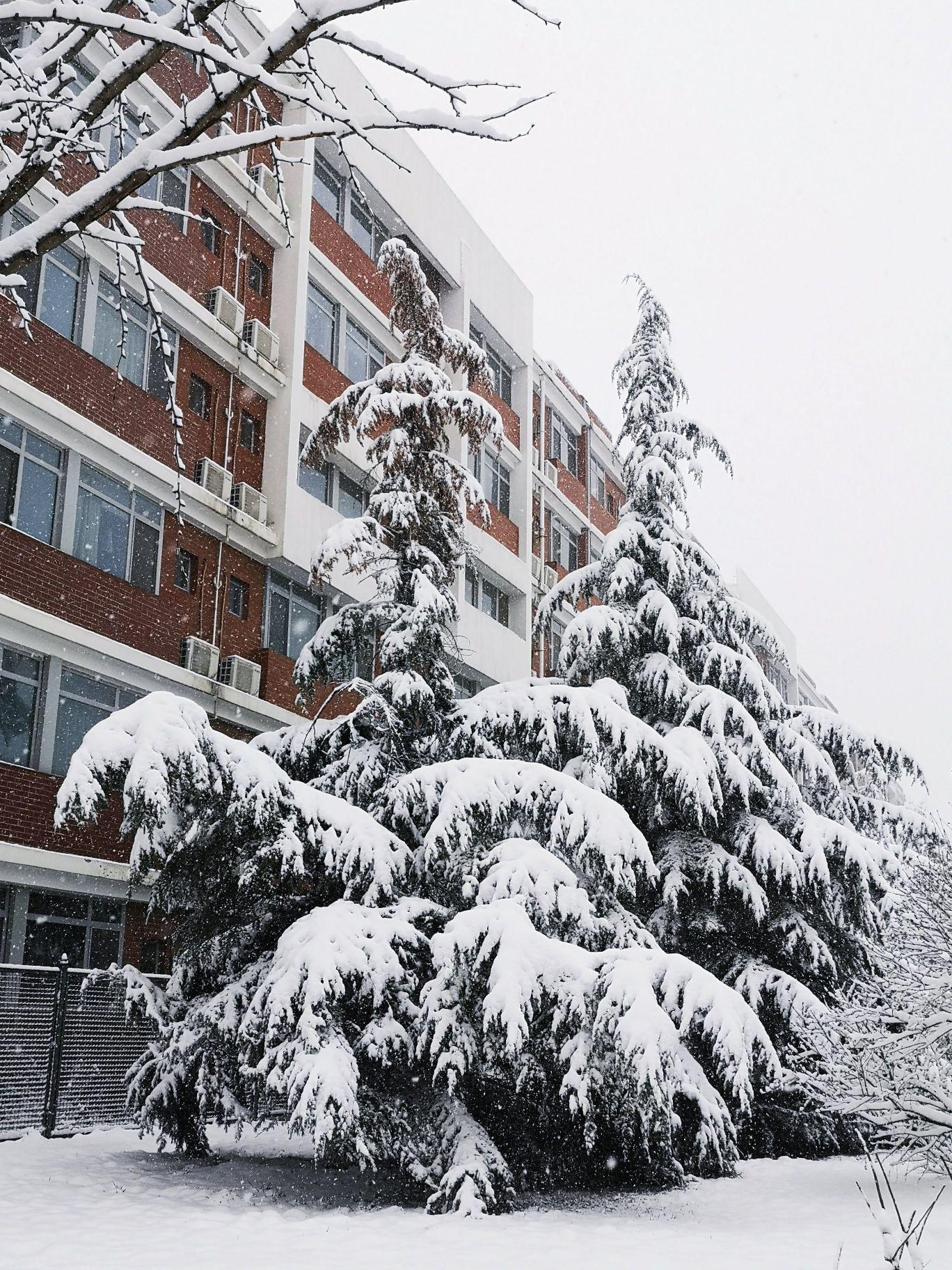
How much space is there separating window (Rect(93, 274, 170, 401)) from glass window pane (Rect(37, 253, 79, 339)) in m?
0.45

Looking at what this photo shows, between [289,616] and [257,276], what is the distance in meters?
6.09

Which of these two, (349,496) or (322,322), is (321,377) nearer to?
(322,322)

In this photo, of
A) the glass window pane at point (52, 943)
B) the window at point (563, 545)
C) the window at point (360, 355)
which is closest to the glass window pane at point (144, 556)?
the glass window pane at point (52, 943)

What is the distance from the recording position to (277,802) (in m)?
10.3

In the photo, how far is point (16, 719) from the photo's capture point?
54.0 feet

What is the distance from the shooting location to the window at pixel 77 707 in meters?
17.1

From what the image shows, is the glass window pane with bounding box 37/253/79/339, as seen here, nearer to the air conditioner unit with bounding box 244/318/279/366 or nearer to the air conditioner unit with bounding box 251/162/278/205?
the air conditioner unit with bounding box 244/318/279/366

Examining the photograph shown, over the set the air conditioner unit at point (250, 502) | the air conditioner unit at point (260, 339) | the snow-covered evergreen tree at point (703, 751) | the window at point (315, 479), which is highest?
the air conditioner unit at point (260, 339)

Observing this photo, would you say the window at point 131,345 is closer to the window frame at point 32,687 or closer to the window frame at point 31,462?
the window frame at point 31,462

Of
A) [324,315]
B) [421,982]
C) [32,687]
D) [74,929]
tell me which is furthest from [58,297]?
[421,982]

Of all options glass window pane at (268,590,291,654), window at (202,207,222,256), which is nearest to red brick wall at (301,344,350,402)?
window at (202,207,222,256)

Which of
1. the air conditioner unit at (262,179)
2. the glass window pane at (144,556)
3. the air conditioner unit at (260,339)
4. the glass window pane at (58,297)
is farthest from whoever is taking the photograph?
the air conditioner unit at (262,179)

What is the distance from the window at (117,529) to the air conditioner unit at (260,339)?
3.66 meters

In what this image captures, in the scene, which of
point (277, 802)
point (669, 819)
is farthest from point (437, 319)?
point (277, 802)
